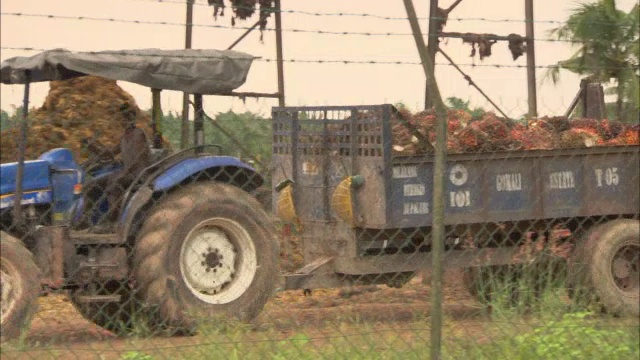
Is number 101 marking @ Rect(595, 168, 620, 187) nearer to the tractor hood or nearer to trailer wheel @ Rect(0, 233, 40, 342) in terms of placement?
the tractor hood

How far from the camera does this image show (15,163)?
858 cm

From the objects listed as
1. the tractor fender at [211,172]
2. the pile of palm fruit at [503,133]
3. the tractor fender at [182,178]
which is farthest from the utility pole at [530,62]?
the tractor fender at [182,178]

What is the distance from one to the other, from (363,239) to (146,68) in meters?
2.11

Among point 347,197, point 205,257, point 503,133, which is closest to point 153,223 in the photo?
point 205,257

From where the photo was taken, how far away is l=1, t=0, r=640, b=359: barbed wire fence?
8023 millimetres

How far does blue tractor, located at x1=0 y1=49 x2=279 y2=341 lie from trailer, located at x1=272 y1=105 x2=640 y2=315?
1.85 feet

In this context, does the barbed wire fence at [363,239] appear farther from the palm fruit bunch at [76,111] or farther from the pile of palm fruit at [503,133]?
the palm fruit bunch at [76,111]

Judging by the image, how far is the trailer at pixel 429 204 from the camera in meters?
9.00

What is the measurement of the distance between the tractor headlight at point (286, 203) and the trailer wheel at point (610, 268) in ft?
7.23

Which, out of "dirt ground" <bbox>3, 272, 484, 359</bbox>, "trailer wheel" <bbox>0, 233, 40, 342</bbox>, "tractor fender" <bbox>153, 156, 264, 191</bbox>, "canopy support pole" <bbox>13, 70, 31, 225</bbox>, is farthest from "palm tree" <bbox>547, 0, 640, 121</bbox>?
"trailer wheel" <bbox>0, 233, 40, 342</bbox>

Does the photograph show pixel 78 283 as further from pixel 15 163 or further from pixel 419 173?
pixel 419 173

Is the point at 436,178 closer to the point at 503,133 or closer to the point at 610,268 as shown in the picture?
the point at 503,133

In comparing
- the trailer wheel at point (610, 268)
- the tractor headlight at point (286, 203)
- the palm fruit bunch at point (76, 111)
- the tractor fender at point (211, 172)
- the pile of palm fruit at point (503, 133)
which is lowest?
the trailer wheel at point (610, 268)

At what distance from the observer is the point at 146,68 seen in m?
8.32
